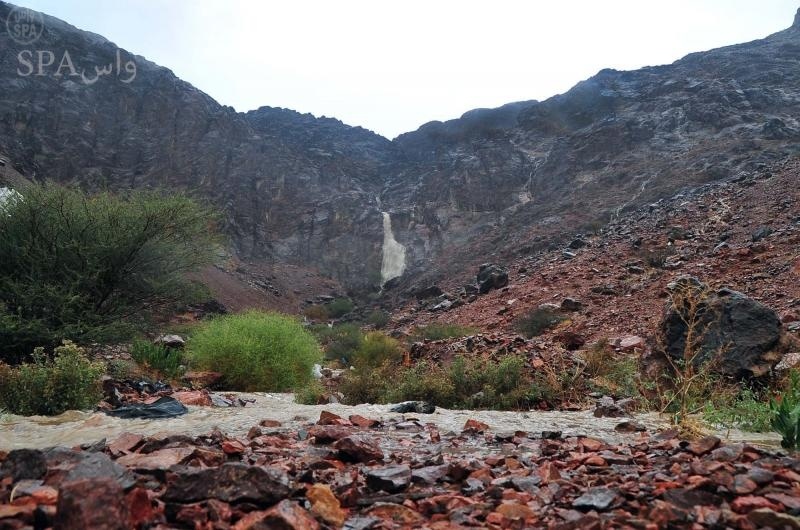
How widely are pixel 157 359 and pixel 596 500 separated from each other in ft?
30.9

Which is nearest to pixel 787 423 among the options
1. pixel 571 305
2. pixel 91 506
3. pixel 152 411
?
pixel 91 506

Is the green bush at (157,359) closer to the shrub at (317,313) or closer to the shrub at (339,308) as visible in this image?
the shrub at (317,313)

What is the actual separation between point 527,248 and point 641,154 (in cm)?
1471

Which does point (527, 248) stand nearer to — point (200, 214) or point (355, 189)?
point (200, 214)

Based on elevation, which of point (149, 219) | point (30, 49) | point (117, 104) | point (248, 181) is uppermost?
point (30, 49)

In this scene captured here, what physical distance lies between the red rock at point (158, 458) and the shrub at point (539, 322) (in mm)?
12505

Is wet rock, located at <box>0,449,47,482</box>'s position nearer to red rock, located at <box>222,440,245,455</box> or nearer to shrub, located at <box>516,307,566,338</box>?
red rock, located at <box>222,440,245,455</box>

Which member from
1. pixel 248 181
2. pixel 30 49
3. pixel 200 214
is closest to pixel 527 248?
pixel 200 214

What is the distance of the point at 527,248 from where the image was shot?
31.8 metres

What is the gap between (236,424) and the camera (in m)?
4.95

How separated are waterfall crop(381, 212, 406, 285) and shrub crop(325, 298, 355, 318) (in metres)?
7.15

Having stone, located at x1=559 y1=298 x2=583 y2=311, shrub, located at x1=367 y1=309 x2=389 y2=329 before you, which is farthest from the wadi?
shrub, located at x1=367 y1=309 x2=389 y2=329

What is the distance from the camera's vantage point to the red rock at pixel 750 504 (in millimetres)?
2090

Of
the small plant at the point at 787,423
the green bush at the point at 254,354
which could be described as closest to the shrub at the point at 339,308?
the green bush at the point at 254,354
